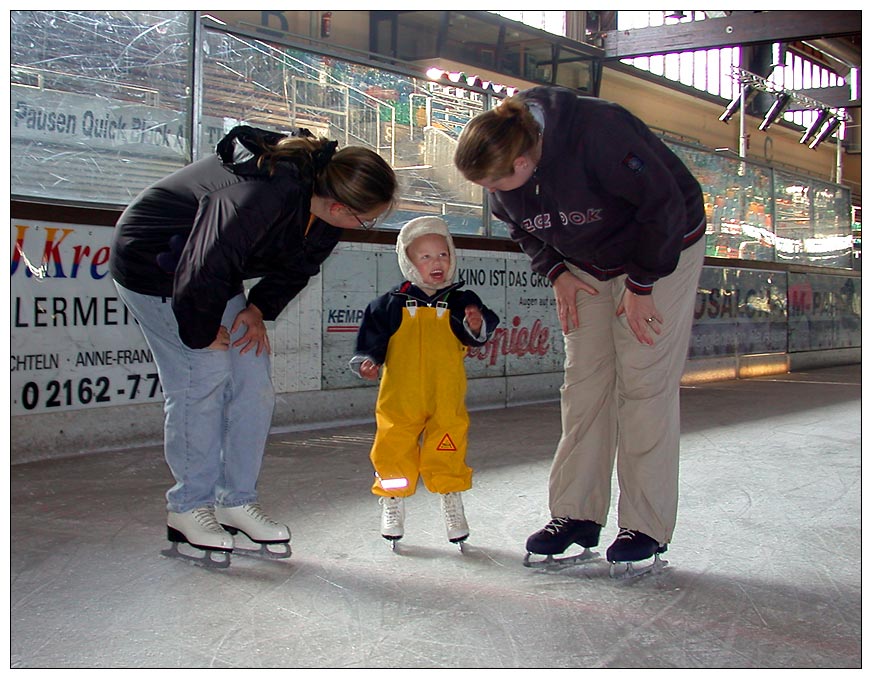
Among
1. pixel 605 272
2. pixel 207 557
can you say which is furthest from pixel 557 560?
pixel 207 557

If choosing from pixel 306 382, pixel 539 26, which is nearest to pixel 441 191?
pixel 306 382

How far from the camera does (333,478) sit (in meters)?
3.67

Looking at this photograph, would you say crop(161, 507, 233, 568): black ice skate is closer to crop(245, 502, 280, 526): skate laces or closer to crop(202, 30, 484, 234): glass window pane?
crop(245, 502, 280, 526): skate laces

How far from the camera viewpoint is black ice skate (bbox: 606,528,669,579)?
2.31 meters

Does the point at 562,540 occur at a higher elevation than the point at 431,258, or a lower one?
lower

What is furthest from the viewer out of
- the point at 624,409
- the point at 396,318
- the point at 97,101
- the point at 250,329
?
the point at 97,101

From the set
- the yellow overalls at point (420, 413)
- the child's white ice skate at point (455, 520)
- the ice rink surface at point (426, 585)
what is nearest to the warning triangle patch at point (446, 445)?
the yellow overalls at point (420, 413)

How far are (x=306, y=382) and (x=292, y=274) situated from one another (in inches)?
108

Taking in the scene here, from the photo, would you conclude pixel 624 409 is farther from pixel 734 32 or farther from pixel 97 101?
pixel 734 32

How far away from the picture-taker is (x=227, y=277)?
2174 millimetres

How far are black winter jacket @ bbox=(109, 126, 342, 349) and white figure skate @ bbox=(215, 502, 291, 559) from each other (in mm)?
539

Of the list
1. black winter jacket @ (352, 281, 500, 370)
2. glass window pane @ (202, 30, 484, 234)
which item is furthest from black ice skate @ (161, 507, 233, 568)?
glass window pane @ (202, 30, 484, 234)

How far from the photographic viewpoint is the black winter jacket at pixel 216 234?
2.15 metres

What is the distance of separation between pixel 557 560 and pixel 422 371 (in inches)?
26.7
